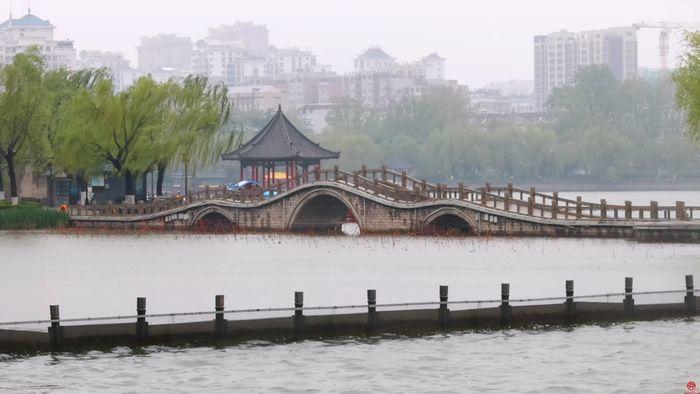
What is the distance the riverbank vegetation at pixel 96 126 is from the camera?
287 feet

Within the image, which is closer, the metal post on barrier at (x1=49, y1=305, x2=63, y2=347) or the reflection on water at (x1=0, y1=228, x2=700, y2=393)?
the reflection on water at (x1=0, y1=228, x2=700, y2=393)

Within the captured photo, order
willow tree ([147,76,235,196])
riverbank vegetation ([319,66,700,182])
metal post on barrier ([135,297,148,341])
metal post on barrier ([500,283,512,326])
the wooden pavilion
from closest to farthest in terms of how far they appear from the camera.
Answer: metal post on barrier ([135,297,148,341])
metal post on barrier ([500,283,512,326])
willow tree ([147,76,235,196])
the wooden pavilion
riverbank vegetation ([319,66,700,182])

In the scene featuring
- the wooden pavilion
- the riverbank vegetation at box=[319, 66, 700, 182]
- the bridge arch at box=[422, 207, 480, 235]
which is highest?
the riverbank vegetation at box=[319, 66, 700, 182]

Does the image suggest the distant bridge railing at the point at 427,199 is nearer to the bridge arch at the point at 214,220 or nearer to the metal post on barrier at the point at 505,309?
the bridge arch at the point at 214,220

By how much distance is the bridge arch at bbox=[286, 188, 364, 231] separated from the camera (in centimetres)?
8131

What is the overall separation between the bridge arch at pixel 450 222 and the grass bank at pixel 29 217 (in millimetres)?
22616

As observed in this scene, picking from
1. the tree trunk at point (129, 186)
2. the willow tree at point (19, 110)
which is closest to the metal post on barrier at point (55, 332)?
the willow tree at point (19, 110)

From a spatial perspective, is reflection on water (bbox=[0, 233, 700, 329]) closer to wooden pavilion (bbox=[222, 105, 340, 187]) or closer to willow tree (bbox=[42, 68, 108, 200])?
willow tree (bbox=[42, 68, 108, 200])

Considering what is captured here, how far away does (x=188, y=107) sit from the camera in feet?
308

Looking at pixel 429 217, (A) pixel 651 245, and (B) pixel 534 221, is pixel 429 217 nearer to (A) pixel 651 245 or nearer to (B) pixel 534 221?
(B) pixel 534 221

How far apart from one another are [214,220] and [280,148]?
724 cm

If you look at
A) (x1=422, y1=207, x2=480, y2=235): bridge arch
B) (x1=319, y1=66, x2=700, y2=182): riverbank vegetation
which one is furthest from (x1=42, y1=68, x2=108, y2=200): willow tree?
(x1=319, y1=66, x2=700, y2=182): riverbank vegetation

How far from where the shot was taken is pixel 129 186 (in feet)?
300

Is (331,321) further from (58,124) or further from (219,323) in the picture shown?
(58,124)
